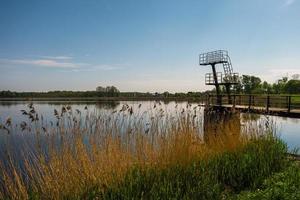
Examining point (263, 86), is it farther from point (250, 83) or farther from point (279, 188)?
point (279, 188)

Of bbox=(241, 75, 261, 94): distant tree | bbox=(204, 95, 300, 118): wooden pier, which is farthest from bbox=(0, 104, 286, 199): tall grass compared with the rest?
bbox=(241, 75, 261, 94): distant tree

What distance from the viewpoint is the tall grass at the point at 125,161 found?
4.39 metres

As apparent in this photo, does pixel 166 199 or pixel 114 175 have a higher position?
pixel 114 175

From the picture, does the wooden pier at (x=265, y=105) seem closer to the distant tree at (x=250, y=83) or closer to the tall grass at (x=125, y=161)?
the tall grass at (x=125, y=161)

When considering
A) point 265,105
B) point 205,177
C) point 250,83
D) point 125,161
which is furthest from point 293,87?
point 125,161

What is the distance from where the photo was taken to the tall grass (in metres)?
4.39

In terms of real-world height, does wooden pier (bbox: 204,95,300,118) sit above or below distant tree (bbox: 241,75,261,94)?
below

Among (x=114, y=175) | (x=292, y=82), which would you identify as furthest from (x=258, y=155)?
(x=292, y=82)

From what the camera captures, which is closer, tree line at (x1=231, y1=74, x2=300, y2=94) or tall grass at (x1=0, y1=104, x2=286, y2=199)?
tall grass at (x1=0, y1=104, x2=286, y2=199)

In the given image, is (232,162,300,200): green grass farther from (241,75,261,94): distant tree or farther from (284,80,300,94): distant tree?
(241,75,261,94): distant tree

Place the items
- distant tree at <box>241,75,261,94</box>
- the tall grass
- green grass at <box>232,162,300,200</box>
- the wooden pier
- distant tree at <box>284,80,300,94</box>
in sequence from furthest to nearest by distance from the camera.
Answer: distant tree at <box>241,75,261,94</box>
distant tree at <box>284,80,300,94</box>
the wooden pier
green grass at <box>232,162,300,200</box>
the tall grass

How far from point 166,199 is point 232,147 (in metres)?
3.17

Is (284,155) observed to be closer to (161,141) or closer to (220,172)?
(220,172)

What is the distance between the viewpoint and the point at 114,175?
4695 millimetres
